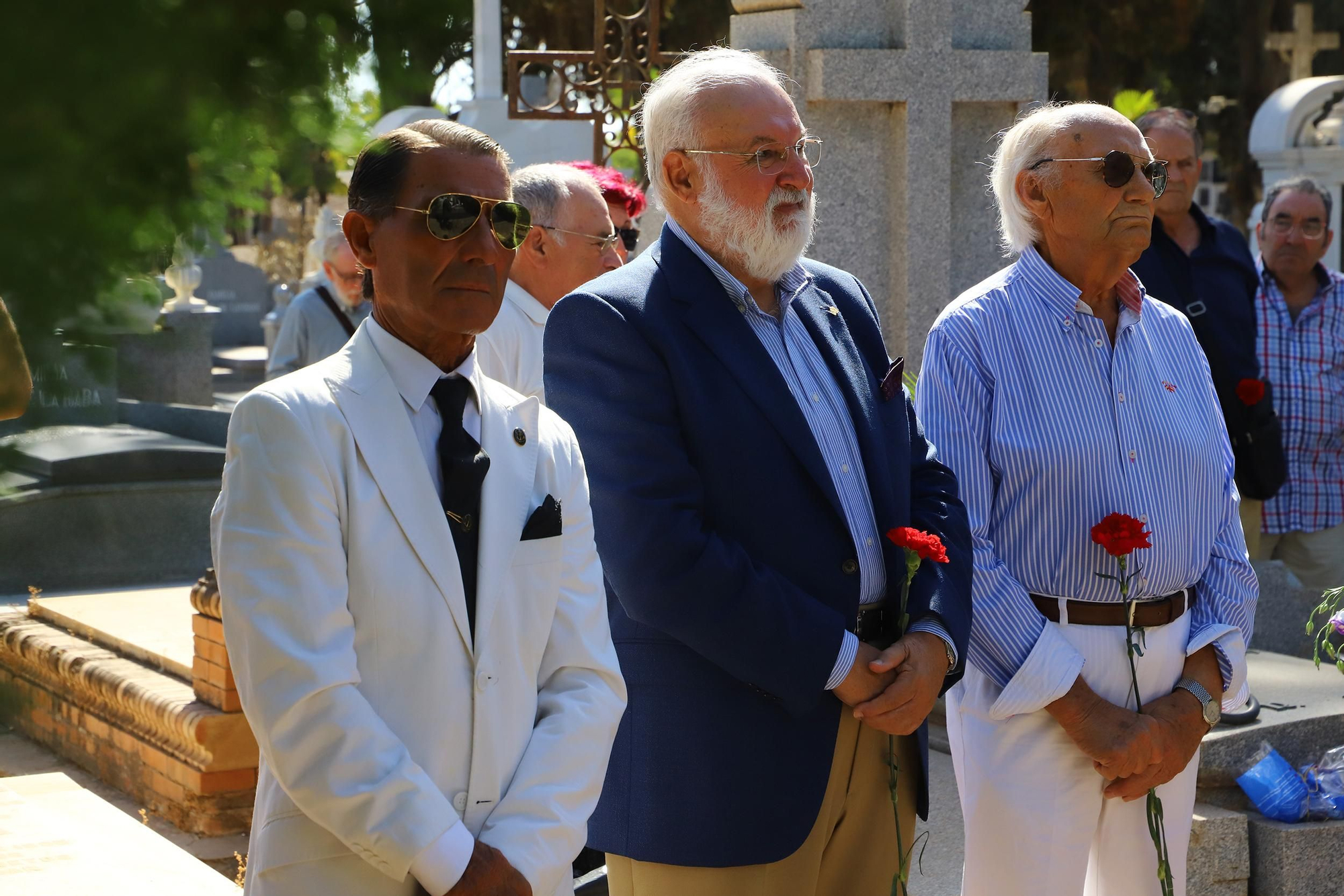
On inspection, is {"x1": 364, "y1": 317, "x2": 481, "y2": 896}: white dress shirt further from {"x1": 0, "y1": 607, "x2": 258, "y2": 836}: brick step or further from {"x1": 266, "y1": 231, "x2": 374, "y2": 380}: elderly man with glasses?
{"x1": 266, "y1": 231, "x2": 374, "y2": 380}: elderly man with glasses

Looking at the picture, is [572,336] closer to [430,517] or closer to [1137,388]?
[430,517]

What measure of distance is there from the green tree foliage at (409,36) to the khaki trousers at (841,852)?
84.4 inches

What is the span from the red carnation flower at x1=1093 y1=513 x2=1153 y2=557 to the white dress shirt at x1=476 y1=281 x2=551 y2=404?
77.6 inches

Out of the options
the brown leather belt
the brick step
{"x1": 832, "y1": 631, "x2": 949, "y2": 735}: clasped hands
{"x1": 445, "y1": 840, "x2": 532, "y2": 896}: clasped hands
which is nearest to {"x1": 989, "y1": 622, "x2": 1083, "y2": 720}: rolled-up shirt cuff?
the brown leather belt

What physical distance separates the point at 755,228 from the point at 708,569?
2.51 feet

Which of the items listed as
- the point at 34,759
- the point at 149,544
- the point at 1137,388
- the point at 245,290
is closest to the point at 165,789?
the point at 34,759

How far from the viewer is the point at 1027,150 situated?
3.48m

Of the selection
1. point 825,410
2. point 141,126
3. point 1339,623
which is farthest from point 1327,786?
point 141,126

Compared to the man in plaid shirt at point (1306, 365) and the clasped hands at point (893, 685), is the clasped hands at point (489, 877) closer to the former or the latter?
the clasped hands at point (893, 685)

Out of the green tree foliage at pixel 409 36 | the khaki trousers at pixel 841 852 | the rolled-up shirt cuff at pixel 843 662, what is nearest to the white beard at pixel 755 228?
the rolled-up shirt cuff at pixel 843 662

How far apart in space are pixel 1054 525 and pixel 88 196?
108 inches

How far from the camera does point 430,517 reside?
90.7 inches

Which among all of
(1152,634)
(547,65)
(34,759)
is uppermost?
(547,65)

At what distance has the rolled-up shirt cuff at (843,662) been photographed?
2.79m
